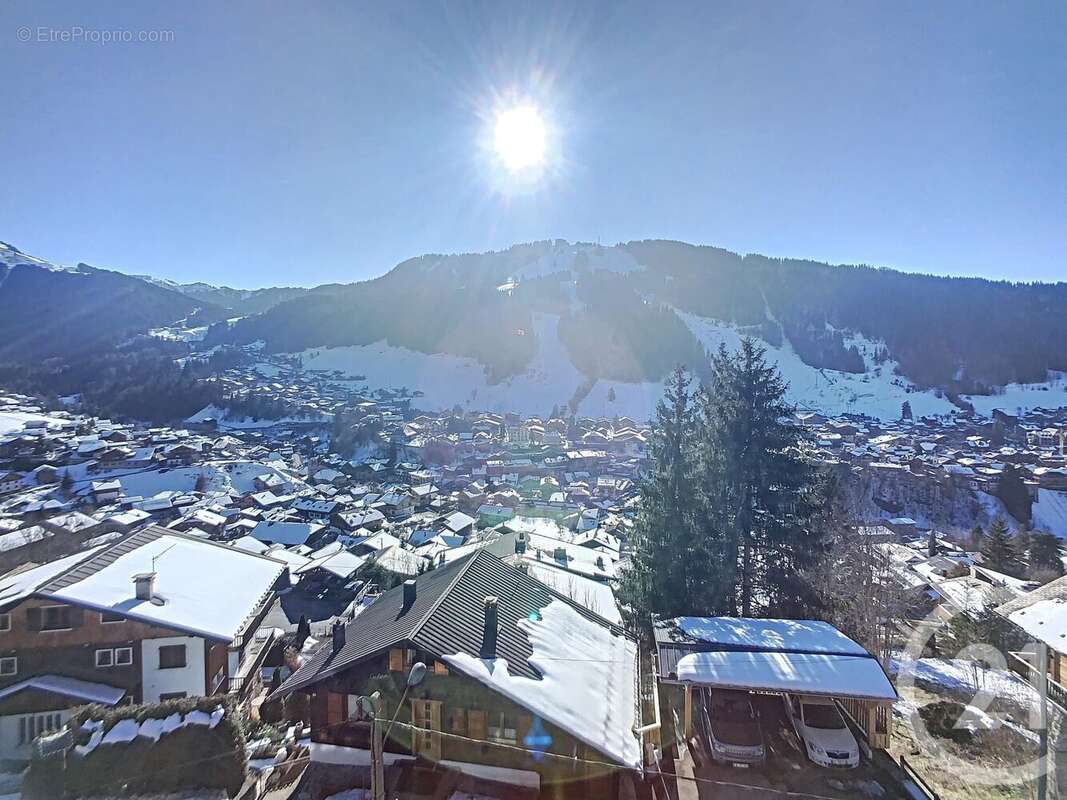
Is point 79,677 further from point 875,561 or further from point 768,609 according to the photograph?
point 875,561

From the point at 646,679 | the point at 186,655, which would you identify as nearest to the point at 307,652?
the point at 186,655

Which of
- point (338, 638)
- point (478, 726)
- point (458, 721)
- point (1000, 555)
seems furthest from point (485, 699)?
point (1000, 555)

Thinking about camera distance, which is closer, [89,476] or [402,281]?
[89,476]

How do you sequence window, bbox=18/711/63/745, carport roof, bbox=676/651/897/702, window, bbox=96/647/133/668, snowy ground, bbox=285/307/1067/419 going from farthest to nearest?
snowy ground, bbox=285/307/1067/419 < window, bbox=96/647/133/668 < window, bbox=18/711/63/745 < carport roof, bbox=676/651/897/702

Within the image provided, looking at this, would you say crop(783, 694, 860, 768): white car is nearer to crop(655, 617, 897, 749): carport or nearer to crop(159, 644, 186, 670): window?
crop(655, 617, 897, 749): carport

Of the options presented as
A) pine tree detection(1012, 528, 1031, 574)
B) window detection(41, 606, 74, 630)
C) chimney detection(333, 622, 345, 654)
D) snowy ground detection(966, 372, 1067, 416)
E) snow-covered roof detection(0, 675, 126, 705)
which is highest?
snowy ground detection(966, 372, 1067, 416)

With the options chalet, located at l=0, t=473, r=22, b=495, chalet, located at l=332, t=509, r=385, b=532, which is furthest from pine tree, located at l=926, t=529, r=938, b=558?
chalet, located at l=0, t=473, r=22, b=495
